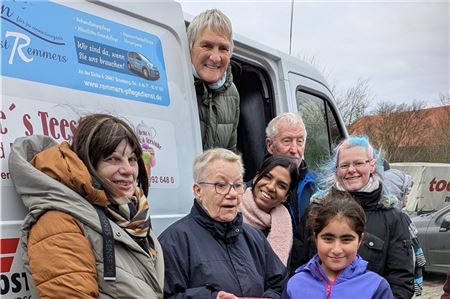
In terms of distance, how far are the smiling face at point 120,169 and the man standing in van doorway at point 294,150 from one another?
137 cm

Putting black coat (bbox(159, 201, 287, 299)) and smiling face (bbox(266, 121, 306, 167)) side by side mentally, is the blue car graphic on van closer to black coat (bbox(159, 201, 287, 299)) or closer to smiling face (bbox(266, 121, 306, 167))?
black coat (bbox(159, 201, 287, 299))

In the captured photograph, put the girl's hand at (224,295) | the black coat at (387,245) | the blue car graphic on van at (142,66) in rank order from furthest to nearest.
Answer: the black coat at (387,245)
the blue car graphic on van at (142,66)
the girl's hand at (224,295)

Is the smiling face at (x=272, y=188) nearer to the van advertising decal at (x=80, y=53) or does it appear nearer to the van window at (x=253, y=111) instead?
the van advertising decal at (x=80, y=53)

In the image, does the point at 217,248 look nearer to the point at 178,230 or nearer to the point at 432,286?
the point at 178,230

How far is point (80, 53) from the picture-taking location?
7.67 ft

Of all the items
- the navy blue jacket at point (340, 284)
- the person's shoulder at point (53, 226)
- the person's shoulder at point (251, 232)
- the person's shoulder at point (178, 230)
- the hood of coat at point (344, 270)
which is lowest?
the navy blue jacket at point (340, 284)

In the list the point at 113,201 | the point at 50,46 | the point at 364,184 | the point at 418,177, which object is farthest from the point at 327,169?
the point at 418,177

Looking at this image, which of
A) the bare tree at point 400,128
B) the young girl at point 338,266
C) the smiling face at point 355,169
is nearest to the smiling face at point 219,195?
the young girl at point 338,266

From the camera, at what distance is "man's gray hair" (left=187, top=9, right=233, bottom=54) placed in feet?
9.96

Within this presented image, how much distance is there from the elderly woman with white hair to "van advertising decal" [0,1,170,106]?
1070 millimetres

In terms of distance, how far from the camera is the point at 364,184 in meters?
2.89

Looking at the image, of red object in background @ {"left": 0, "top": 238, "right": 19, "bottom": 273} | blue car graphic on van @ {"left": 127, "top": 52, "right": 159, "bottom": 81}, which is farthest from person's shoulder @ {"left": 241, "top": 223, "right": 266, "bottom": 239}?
red object in background @ {"left": 0, "top": 238, "right": 19, "bottom": 273}

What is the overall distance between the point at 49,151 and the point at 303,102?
118 inches

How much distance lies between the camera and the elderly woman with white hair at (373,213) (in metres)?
2.74
